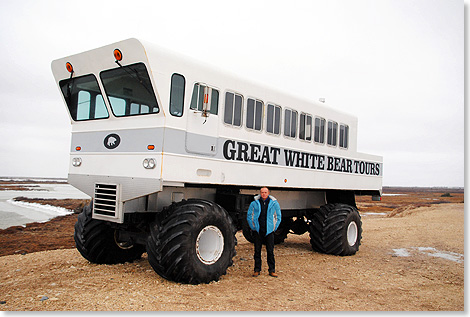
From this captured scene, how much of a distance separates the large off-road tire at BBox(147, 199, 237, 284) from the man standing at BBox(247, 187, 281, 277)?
645mm

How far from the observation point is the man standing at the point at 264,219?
24.5 feet

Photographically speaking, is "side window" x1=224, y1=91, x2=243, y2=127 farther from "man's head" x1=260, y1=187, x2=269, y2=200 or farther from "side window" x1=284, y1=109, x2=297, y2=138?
"side window" x1=284, y1=109, x2=297, y2=138

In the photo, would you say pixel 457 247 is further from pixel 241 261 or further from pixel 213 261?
pixel 213 261

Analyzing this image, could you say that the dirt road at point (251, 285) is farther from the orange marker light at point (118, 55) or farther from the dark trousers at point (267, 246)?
the orange marker light at point (118, 55)

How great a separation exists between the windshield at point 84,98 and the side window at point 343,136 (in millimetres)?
6722

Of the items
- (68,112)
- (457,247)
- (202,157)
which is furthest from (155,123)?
(457,247)

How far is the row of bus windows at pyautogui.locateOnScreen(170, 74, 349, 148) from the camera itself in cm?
680

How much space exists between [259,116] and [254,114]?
0.60 feet

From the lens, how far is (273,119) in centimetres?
892

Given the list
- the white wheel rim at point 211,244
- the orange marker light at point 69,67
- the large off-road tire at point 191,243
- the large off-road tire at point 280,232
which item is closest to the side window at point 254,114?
the large off-road tire at point 191,243

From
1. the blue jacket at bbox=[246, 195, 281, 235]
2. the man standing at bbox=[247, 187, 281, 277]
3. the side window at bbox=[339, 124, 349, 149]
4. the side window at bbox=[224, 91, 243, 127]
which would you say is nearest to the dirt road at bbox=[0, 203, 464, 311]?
the man standing at bbox=[247, 187, 281, 277]

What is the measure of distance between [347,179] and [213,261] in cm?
587

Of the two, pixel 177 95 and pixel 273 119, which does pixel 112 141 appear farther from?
pixel 273 119

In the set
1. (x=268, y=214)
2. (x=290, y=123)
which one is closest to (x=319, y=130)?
(x=290, y=123)
